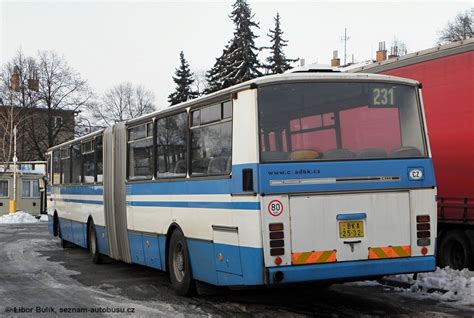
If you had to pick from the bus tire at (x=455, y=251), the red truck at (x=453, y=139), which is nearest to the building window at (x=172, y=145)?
the red truck at (x=453, y=139)

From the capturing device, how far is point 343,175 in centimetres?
724

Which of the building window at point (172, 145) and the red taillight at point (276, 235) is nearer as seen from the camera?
the red taillight at point (276, 235)

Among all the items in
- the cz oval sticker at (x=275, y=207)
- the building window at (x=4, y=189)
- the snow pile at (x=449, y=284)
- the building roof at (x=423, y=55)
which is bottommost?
the snow pile at (x=449, y=284)

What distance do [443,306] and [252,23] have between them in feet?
122

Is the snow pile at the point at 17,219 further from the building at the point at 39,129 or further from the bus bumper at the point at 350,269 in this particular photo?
the bus bumper at the point at 350,269

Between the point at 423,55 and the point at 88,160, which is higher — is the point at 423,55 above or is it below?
above

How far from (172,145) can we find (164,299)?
7.57 ft

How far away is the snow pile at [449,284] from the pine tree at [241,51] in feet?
107

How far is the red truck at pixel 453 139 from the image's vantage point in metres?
10.1

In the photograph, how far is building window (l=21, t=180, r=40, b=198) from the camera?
39812mm

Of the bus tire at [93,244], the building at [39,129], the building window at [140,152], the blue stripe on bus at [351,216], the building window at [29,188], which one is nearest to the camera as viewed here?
the blue stripe on bus at [351,216]

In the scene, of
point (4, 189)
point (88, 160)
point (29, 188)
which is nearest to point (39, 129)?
point (29, 188)

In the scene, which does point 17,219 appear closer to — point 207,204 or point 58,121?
point 58,121

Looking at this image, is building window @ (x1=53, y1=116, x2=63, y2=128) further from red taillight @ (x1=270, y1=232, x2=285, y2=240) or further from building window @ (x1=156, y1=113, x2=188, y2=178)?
red taillight @ (x1=270, y1=232, x2=285, y2=240)
